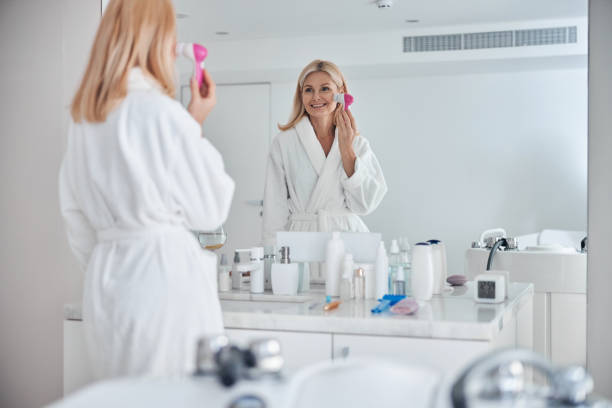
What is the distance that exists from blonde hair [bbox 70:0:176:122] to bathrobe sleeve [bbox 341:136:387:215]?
92 cm

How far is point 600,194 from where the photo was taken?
205 centimetres

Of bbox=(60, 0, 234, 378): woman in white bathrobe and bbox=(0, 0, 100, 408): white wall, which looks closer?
bbox=(60, 0, 234, 378): woman in white bathrobe

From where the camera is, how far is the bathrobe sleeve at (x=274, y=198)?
2.40m

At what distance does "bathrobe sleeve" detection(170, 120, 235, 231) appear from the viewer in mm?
1440

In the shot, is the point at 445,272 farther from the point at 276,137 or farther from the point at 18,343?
the point at 18,343

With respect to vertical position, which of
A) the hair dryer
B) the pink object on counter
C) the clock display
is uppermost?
the hair dryer

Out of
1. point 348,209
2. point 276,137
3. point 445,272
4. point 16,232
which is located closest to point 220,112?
point 276,137

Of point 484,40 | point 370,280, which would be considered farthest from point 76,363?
point 484,40

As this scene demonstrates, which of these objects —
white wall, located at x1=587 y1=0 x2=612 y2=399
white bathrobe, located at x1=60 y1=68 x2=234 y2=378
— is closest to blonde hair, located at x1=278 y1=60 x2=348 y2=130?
white wall, located at x1=587 y1=0 x2=612 y2=399

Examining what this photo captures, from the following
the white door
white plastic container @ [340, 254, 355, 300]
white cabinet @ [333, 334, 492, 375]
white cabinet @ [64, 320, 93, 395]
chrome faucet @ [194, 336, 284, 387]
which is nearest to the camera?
chrome faucet @ [194, 336, 284, 387]

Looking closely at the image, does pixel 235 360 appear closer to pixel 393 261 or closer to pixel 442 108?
pixel 393 261

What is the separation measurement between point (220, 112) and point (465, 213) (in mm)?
962

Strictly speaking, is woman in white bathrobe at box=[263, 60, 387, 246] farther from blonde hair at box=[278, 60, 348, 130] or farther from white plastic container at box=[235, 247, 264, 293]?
white plastic container at box=[235, 247, 264, 293]

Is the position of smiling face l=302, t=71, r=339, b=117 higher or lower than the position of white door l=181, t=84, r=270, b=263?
higher
